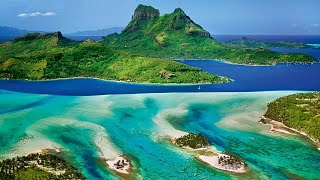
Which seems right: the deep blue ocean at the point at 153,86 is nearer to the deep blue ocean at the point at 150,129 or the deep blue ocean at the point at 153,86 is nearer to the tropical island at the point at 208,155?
the deep blue ocean at the point at 150,129

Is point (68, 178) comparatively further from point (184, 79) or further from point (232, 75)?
point (232, 75)

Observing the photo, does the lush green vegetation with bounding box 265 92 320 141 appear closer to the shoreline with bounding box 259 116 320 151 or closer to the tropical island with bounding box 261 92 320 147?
the tropical island with bounding box 261 92 320 147

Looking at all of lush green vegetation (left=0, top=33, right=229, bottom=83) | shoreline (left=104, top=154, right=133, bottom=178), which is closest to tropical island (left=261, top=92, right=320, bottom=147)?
shoreline (left=104, top=154, right=133, bottom=178)

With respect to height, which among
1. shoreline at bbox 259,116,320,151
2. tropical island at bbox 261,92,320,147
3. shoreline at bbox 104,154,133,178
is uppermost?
tropical island at bbox 261,92,320,147

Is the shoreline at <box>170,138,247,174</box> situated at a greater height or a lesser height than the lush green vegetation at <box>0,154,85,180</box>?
lesser

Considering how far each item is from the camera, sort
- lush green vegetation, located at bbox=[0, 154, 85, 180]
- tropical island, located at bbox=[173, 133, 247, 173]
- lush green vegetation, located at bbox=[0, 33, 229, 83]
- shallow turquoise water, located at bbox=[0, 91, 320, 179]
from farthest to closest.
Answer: lush green vegetation, located at bbox=[0, 33, 229, 83], shallow turquoise water, located at bbox=[0, 91, 320, 179], tropical island, located at bbox=[173, 133, 247, 173], lush green vegetation, located at bbox=[0, 154, 85, 180]

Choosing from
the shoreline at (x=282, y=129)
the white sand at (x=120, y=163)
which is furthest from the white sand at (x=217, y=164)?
the shoreline at (x=282, y=129)

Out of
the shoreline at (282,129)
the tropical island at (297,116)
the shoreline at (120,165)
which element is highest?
the tropical island at (297,116)

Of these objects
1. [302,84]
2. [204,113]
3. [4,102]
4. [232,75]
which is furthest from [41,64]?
[302,84]
